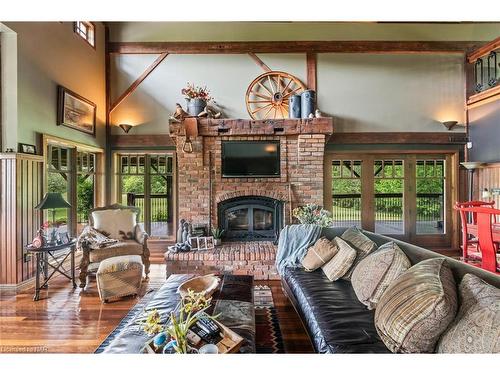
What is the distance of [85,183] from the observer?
467 centimetres

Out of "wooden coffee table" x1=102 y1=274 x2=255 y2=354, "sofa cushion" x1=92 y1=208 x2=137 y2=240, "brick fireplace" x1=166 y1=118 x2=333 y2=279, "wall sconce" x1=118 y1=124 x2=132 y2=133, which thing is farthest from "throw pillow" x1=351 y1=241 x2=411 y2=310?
"wall sconce" x1=118 y1=124 x2=132 y2=133

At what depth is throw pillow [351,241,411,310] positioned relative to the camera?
6.23 feet

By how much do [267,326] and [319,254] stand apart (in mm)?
820

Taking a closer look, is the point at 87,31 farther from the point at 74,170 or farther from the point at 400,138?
the point at 400,138

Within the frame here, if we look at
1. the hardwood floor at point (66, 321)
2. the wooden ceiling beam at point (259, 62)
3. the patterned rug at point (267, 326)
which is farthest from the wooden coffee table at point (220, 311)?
the wooden ceiling beam at point (259, 62)

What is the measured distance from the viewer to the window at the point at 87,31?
4.45 m

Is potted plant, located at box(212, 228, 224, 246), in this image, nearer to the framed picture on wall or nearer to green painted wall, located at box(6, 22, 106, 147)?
green painted wall, located at box(6, 22, 106, 147)

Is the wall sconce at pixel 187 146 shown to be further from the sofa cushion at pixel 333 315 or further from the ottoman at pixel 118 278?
the sofa cushion at pixel 333 315

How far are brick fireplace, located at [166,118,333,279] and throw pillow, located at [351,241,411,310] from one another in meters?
2.50

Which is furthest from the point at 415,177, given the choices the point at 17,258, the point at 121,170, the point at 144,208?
the point at 17,258

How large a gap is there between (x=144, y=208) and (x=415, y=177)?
199 inches

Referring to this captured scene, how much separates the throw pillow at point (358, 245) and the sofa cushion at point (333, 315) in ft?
0.56

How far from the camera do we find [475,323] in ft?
3.78

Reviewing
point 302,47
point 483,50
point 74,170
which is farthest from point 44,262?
point 483,50
